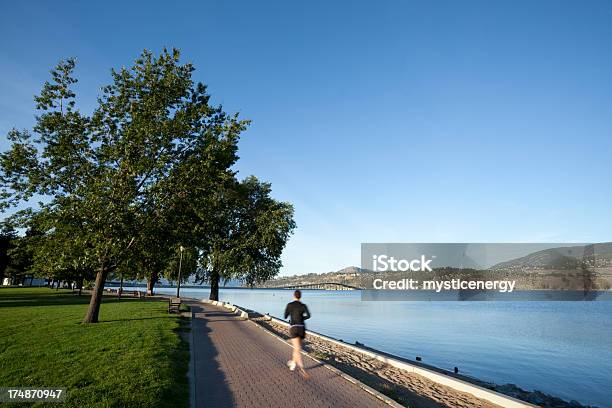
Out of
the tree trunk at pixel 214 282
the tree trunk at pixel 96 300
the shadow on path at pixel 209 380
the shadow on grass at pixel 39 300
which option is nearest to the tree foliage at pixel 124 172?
the tree trunk at pixel 96 300

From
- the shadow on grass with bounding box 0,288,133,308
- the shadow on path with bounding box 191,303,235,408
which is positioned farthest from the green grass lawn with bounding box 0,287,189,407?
the shadow on grass with bounding box 0,288,133,308

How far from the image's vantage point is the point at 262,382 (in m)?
9.39

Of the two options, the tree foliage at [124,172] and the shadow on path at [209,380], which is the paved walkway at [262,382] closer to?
the shadow on path at [209,380]

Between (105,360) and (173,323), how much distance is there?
960 centimetres

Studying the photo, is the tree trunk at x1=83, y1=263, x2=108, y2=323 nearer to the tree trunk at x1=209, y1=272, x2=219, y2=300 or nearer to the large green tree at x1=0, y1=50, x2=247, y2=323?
the large green tree at x1=0, y1=50, x2=247, y2=323

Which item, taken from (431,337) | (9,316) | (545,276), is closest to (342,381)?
(9,316)

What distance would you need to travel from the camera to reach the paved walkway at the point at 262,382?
794 cm

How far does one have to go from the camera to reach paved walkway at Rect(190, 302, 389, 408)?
7938mm

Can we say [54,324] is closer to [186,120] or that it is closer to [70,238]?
[70,238]

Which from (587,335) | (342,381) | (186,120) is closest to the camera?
(342,381)

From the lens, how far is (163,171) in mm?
18984

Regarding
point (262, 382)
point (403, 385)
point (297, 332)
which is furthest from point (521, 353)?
point (262, 382)

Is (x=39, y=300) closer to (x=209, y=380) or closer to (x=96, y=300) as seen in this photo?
(x=96, y=300)

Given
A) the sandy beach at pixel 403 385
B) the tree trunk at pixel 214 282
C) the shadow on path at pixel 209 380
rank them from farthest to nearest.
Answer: the tree trunk at pixel 214 282
the sandy beach at pixel 403 385
the shadow on path at pixel 209 380
